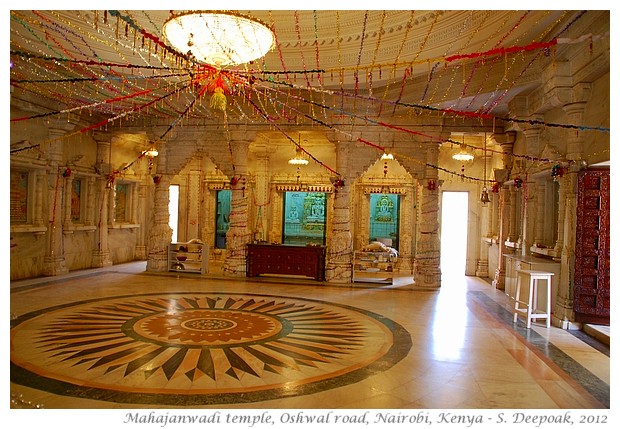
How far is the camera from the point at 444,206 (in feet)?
48.1

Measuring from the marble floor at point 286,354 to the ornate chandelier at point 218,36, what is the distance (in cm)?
347

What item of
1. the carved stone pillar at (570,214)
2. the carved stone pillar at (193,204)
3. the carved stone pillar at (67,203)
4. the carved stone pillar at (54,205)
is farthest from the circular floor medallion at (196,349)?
the carved stone pillar at (193,204)

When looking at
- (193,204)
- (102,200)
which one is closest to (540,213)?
(193,204)

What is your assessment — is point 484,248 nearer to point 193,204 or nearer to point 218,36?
point 193,204

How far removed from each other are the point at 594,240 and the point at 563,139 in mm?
1852

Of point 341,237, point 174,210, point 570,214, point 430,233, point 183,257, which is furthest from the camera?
point 174,210

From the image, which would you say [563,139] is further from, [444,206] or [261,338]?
[444,206]

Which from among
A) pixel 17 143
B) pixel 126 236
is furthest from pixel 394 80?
pixel 126 236

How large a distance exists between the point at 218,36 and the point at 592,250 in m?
5.94

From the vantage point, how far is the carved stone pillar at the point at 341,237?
11266 millimetres

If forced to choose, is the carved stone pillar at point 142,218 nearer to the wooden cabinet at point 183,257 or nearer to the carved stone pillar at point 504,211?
the wooden cabinet at point 183,257

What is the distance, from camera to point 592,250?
7.02 metres

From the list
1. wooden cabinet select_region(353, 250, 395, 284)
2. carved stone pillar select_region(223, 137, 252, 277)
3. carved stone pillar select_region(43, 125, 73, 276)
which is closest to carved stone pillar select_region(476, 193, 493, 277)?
wooden cabinet select_region(353, 250, 395, 284)

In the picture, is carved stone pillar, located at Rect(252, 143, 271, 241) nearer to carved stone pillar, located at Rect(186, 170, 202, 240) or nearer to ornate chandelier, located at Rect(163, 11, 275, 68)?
carved stone pillar, located at Rect(186, 170, 202, 240)
